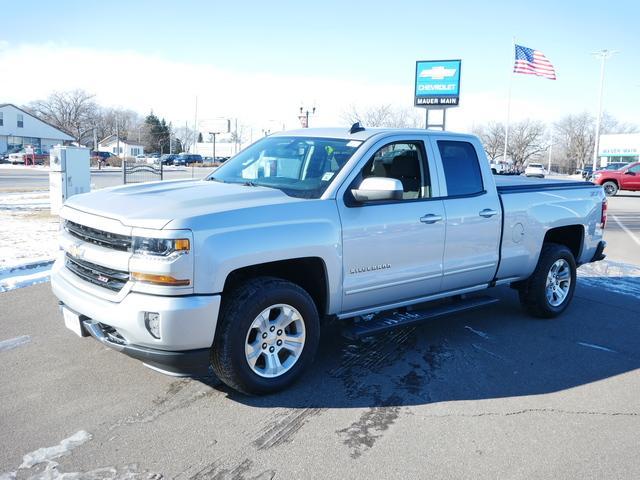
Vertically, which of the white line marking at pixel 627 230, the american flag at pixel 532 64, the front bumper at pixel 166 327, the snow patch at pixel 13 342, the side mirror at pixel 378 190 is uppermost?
the american flag at pixel 532 64

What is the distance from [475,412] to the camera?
393 centimetres

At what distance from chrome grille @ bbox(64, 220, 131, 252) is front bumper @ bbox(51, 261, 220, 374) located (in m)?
0.34

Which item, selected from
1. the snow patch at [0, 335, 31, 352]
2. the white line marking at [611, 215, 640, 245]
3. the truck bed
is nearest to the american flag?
the white line marking at [611, 215, 640, 245]

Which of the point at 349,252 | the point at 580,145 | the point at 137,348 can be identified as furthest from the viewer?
the point at 580,145

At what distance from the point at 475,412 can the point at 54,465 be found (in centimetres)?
268

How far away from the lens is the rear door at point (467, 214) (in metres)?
5.13

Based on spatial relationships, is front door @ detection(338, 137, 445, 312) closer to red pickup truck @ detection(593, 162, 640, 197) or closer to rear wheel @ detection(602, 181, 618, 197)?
red pickup truck @ detection(593, 162, 640, 197)

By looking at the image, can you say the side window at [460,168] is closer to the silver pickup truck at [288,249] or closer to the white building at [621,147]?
the silver pickup truck at [288,249]

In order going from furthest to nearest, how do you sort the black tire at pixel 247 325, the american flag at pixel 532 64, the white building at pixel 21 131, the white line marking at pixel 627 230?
the white building at pixel 21 131
the american flag at pixel 532 64
the white line marking at pixel 627 230
the black tire at pixel 247 325

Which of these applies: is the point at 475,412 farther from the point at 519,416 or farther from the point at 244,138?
the point at 244,138

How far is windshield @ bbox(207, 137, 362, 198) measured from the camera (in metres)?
4.53

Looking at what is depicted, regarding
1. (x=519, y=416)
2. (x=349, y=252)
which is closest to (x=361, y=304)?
(x=349, y=252)

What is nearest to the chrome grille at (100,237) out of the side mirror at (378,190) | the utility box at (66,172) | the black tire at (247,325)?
the black tire at (247,325)

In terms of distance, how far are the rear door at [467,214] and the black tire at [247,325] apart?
167cm
